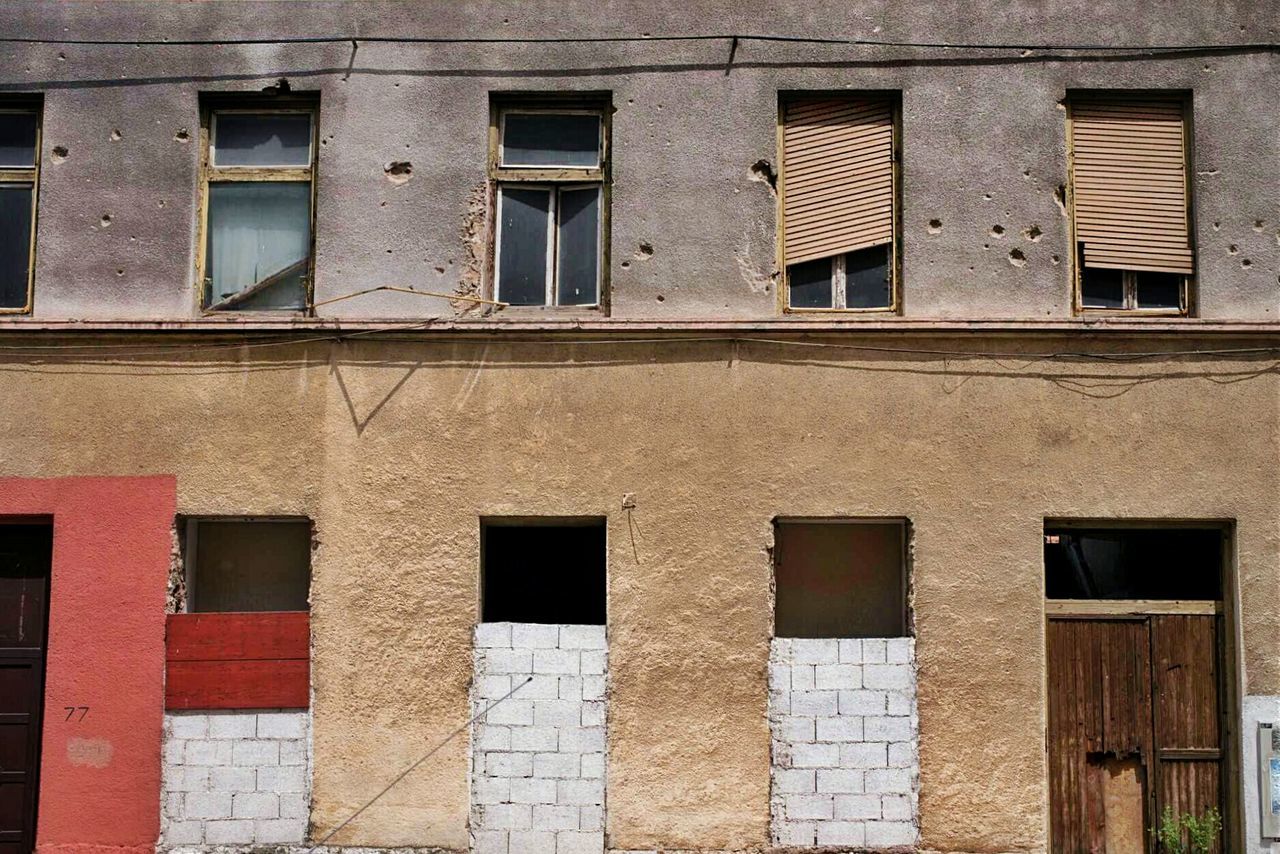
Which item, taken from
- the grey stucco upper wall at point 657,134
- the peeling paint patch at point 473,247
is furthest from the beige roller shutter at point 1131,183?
the peeling paint patch at point 473,247

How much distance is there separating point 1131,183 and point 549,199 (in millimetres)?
3954

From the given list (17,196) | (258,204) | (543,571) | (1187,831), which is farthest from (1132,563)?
(17,196)

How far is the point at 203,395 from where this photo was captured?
26.0 feet

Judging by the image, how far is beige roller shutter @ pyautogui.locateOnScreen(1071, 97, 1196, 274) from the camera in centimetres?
794

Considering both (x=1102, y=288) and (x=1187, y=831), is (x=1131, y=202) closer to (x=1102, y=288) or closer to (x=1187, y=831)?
(x=1102, y=288)

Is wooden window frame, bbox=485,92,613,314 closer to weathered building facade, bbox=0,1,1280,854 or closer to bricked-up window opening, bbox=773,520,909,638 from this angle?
weathered building facade, bbox=0,1,1280,854

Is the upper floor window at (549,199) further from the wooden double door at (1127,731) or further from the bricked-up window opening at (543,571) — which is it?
the wooden double door at (1127,731)

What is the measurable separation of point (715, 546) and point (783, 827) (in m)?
1.83

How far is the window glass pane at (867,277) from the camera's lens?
8062 mm

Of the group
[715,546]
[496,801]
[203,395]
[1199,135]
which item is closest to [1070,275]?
[1199,135]

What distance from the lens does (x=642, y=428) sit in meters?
7.79

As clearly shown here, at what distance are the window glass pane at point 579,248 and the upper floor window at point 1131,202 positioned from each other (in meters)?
3.24

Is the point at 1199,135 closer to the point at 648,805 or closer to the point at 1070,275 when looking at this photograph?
the point at 1070,275

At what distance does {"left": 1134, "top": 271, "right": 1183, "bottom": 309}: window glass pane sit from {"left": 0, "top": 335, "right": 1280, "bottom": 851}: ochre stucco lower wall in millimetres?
405
